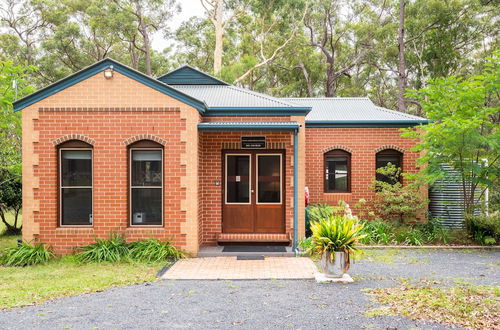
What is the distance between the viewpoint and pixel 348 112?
1420 centimetres

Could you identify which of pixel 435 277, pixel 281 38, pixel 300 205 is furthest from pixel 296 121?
pixel 281 38

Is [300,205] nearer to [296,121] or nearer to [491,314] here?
[296,121]

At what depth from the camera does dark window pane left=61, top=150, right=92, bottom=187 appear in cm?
978

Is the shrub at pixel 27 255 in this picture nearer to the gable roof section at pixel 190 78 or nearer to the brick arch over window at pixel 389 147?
the gable roof section at pixel 190 78

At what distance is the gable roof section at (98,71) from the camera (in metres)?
9.53

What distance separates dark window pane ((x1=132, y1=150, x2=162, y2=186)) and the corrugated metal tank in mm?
8329

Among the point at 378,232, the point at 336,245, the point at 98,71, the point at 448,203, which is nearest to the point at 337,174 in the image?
the point at 378,232

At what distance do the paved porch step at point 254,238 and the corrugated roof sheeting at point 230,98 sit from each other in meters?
3.39

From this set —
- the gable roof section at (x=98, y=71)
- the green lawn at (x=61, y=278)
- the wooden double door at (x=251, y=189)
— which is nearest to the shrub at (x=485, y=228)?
the wooden double door at (x=251, y=189)

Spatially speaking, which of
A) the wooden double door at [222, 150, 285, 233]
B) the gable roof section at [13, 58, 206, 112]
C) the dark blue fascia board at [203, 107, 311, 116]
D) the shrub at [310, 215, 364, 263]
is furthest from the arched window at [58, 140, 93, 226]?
the shrub at [310, 215, 364, 263]

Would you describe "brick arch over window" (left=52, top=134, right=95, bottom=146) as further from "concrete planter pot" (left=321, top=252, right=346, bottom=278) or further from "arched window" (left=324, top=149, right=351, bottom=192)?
"arched window" (left=324, top=149, right=351, bottom=192)

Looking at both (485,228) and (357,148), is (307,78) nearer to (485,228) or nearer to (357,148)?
(357,148)

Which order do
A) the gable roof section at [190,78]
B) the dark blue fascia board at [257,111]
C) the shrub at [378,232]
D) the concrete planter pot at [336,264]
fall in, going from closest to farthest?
1. the concrete planter pot at [336,264]
2. the dark blue fascia board at [257,111]
3. the shrub at [378,232]
4. the gable roof section at [190,78]

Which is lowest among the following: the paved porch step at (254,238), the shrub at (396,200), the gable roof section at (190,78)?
the paved porch step at (254,238)
